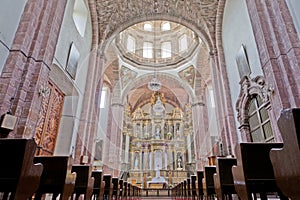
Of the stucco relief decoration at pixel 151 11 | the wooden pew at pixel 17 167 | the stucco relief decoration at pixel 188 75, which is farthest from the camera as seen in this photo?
the stucco relief decoration at pixel 188 75

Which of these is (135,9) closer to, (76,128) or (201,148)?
(76,128)

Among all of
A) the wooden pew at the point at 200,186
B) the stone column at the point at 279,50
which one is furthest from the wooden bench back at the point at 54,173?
the stone column at the point at 279,50

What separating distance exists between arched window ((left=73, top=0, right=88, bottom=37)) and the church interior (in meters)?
0.04

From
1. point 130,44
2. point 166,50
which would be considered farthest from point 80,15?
point 166,50

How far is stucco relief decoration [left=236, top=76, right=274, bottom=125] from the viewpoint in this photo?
5.66 meters

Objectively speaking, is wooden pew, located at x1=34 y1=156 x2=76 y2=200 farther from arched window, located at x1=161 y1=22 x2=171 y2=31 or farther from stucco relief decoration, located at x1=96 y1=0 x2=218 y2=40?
arched window, located at x1=161 y1=22 x2=171 y2=31

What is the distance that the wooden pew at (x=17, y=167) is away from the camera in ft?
6.34

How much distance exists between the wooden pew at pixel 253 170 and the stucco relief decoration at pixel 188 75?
11.9 meters

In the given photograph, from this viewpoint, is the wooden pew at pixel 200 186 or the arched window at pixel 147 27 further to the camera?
the arched window at pixel 147 27

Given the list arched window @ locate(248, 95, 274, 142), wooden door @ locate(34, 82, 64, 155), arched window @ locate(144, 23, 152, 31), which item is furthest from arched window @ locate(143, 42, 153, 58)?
arched window @ locate(248, 95, 274, 142)

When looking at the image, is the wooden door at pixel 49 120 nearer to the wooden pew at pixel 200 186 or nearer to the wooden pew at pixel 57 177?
the wooden pew at pixel 57 177

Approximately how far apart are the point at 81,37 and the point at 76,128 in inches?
134

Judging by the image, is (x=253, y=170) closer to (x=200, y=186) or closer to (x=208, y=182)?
(x=208, y=182)

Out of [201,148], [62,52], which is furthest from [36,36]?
[201,148]
